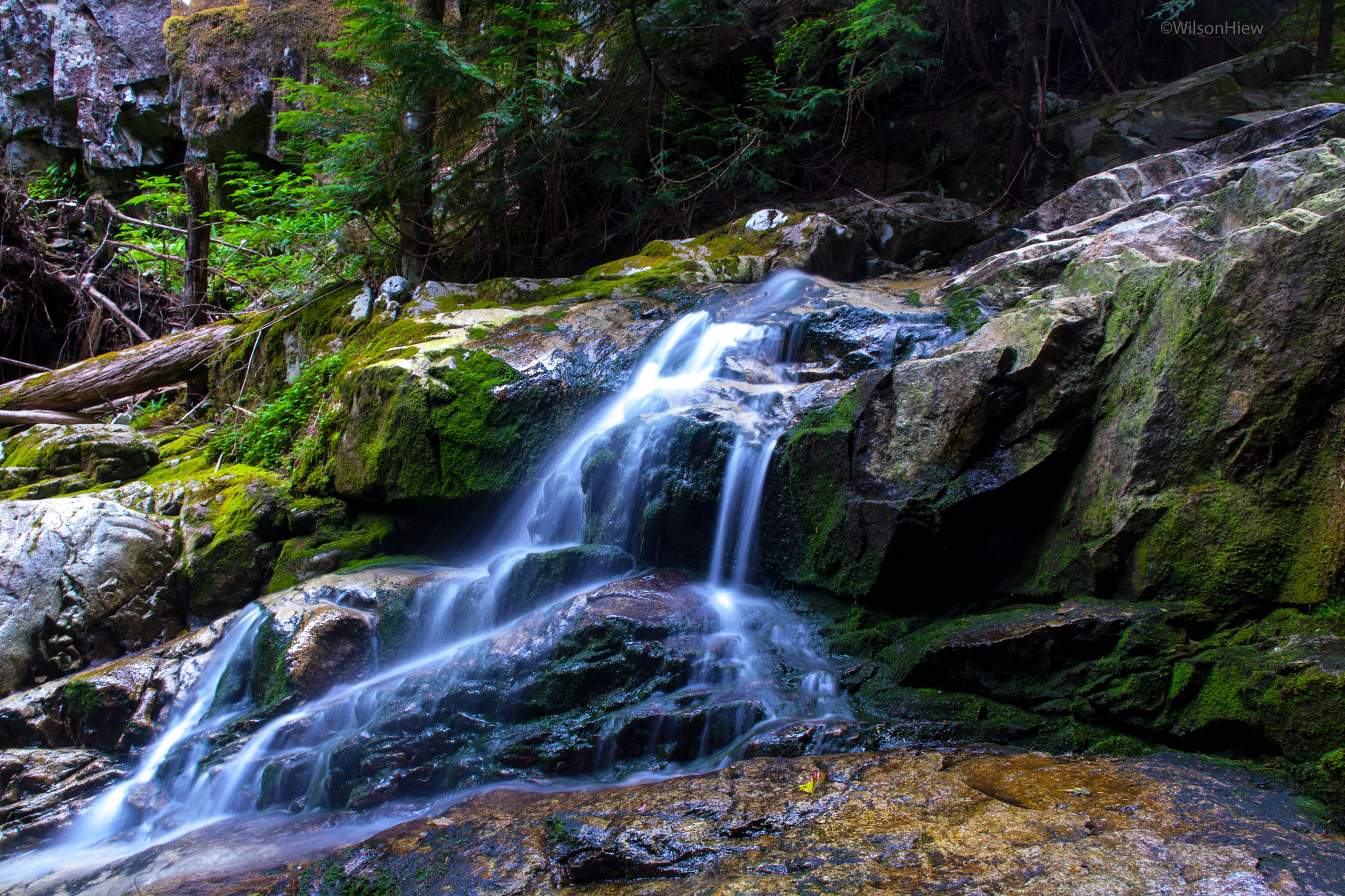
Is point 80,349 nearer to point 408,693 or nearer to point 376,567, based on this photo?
point 376,567

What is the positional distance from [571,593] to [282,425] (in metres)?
4.76

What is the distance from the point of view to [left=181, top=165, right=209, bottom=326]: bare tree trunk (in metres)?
10.0

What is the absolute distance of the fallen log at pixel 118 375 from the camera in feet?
30.8

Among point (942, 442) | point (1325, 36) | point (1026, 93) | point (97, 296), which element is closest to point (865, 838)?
point (942, 442)

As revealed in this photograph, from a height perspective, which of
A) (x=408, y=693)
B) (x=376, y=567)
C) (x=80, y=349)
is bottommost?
(x=408, y=693)

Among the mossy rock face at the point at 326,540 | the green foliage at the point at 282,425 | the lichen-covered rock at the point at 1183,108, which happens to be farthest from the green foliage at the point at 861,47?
the mossy rock face at the point at 326,540

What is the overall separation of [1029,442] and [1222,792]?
6.38 ft

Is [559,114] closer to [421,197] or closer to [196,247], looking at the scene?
[421,197]

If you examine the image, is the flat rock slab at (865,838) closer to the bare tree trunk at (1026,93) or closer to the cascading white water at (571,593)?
the cascading white water at (571,593)

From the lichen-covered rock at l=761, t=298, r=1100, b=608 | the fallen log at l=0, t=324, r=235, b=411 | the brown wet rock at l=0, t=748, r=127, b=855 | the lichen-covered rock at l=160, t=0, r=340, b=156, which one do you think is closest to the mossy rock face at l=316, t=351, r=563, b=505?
the brown wet rock at l=0, t=748, r=127, b=855

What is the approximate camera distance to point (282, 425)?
7742mm

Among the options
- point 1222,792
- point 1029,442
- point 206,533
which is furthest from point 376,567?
point 1222,792

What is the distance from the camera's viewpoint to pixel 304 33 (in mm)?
12977

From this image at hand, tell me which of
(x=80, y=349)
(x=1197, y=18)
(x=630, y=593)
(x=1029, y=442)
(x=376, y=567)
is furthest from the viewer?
(x=80, y=349)
